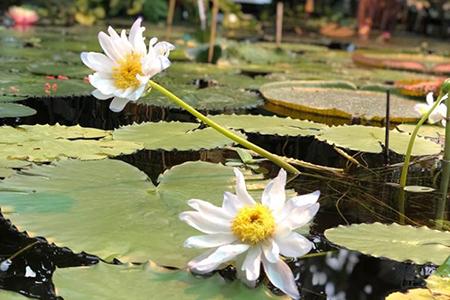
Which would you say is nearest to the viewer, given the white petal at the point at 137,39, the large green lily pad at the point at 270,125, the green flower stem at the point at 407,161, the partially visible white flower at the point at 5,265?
the partially visible white flower at the point at 5,265

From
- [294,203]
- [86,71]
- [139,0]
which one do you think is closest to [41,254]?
[294,203]

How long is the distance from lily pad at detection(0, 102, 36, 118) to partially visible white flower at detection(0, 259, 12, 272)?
765mm

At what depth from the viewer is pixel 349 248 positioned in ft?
2.63

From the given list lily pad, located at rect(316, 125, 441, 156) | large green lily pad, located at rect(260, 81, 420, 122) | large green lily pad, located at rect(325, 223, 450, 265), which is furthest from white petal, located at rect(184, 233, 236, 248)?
large green lily pad, located at rect(260, 81, 420, 122)

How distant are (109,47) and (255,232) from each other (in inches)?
16.2

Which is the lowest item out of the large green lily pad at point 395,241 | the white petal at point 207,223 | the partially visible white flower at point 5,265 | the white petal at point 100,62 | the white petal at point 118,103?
the partially visible white flower at point 5,265

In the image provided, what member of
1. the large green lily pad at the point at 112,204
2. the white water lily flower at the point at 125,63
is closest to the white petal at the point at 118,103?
the white water lily flower at the point at 125,63

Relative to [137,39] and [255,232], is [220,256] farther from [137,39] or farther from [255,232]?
[137,39]

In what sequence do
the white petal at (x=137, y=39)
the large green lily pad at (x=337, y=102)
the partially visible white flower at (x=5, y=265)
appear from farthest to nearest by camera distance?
the large green lily pad at (x=337, y=102) → the white petal at (x=137, y=39) → the partially visible white flower at (x=5, y=265)

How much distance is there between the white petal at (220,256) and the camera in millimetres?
646

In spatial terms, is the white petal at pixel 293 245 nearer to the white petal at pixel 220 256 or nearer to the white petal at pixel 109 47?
the white petal at pixel 220 256

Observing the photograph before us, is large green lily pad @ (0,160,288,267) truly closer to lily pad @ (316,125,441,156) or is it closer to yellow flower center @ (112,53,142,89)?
yellow flower center @ (112,53,142,89)

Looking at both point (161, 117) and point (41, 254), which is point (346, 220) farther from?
point (161, 117)

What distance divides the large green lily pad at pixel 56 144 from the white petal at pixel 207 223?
48 cm
